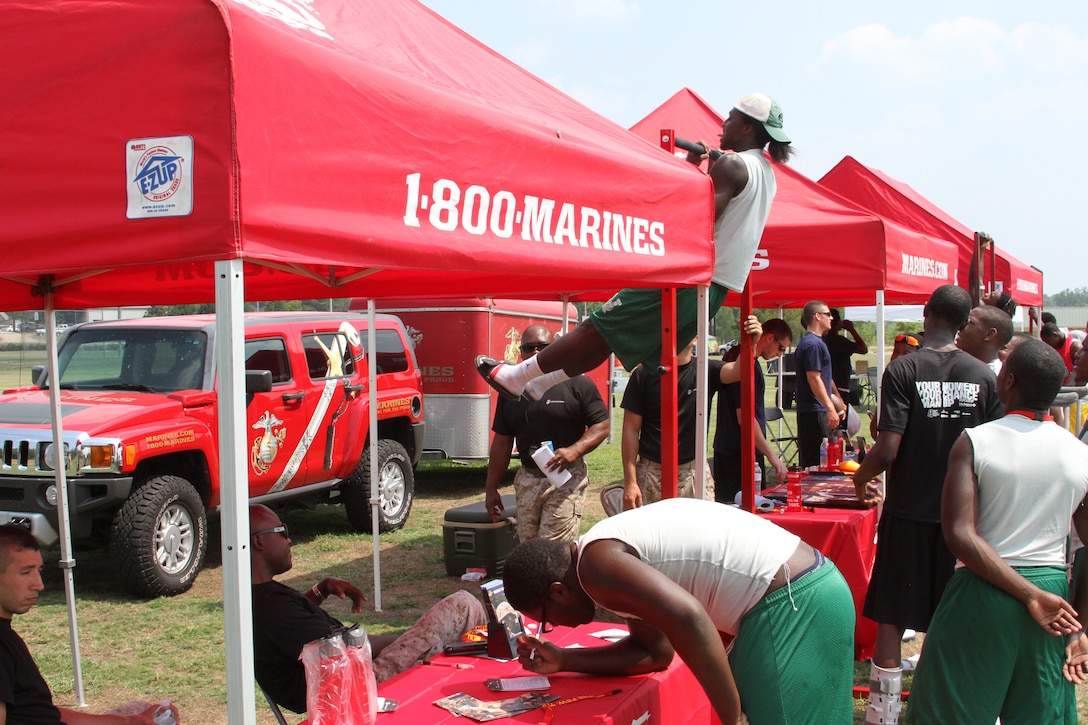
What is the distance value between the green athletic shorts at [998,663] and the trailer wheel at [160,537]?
5457mm

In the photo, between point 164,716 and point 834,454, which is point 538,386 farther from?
point 834,454

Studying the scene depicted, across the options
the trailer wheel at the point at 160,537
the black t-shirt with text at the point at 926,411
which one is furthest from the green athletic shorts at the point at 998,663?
the trailer wheel at the point at 160,537

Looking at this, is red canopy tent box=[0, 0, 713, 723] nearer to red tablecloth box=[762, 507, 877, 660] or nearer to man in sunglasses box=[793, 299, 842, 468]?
red tablecloth box=[762, 507, 877, 660]

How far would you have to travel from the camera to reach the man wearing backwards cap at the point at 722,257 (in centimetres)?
402

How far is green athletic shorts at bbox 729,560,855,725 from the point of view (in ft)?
9.00

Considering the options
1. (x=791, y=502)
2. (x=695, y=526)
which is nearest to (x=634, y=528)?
(x=695, y=526)

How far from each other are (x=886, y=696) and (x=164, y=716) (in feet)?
9.88

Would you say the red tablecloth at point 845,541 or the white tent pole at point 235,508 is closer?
the white tent pole at point 235,508

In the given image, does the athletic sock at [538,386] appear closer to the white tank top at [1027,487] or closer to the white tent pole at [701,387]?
the white tent pole at [701,387]

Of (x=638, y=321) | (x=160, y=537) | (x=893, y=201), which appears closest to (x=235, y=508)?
(x=638, y=321)

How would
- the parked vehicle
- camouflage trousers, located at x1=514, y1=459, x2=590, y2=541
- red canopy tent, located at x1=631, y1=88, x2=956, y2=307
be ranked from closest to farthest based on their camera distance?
camouflage trousers, located at x1=514, y1=459, x2=590, y2=541 → red canopy tent, located at x1=631, y1=88, x2=956, y2=307 → the parked vehicle

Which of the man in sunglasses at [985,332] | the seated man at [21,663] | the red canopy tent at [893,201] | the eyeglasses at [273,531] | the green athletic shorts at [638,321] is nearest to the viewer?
the seated man at [21,663]

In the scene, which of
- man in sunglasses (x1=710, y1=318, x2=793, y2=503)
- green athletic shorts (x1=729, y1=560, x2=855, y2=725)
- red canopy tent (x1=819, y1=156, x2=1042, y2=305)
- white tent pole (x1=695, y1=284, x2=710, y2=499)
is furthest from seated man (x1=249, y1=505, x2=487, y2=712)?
red canopy tent (x1=819, y1=156, x2=1042, y2=305)

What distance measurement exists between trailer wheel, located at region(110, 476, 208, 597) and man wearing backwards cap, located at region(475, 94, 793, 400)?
399 centimetres
